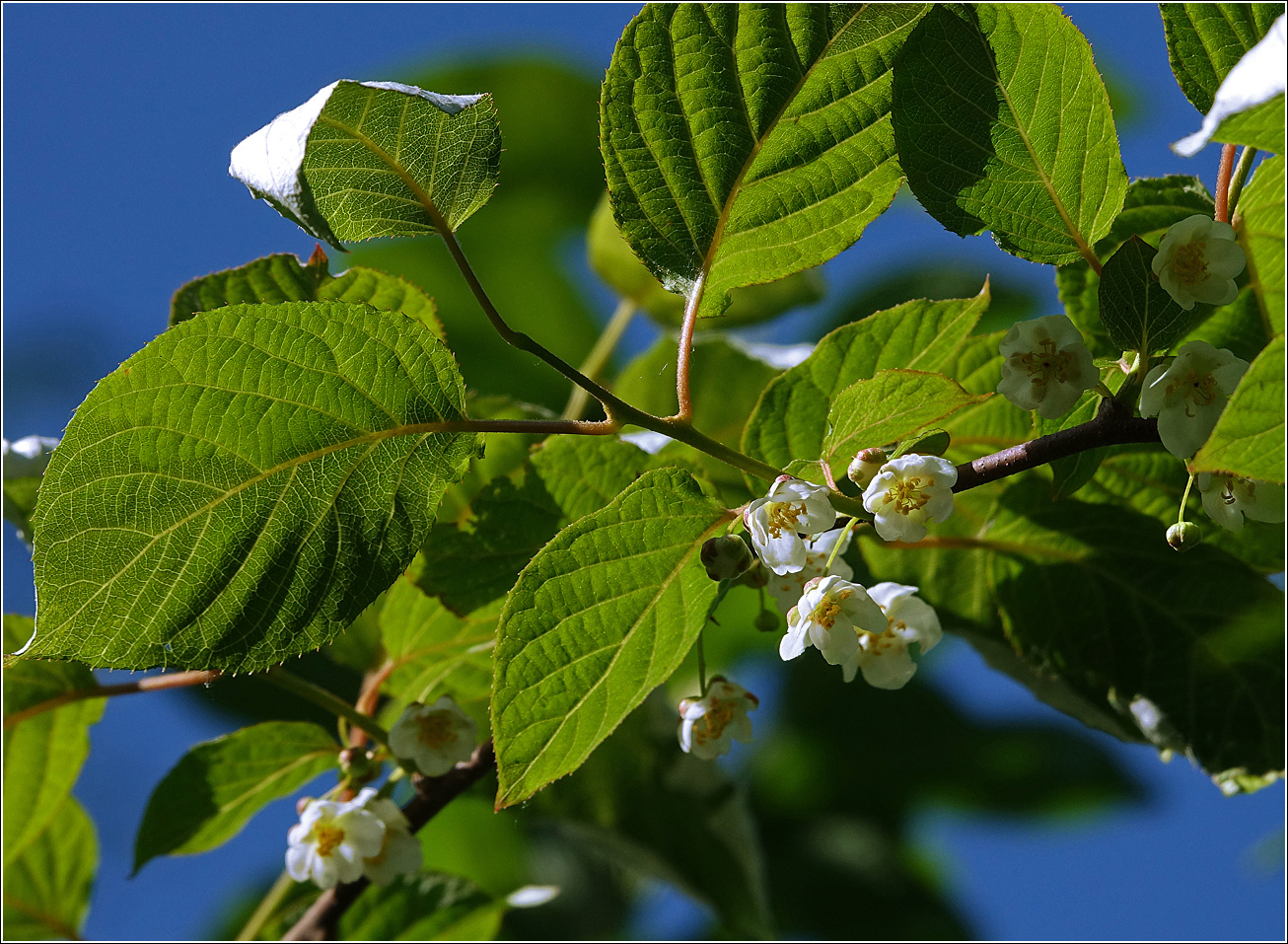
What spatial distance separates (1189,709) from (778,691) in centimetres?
138

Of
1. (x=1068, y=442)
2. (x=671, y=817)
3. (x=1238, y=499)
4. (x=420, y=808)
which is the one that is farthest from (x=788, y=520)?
(x=671, y=817)

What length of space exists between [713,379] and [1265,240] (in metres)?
0.68

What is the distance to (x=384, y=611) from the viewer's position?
1.13 metres

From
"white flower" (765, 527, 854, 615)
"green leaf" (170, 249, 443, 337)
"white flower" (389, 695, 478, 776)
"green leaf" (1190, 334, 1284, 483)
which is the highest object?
"green leaf" (170, 249, 443, 337)

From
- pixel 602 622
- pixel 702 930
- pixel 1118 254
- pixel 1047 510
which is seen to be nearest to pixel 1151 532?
pixel 1047 510

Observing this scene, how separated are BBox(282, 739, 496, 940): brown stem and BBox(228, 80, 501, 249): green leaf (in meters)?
0.45

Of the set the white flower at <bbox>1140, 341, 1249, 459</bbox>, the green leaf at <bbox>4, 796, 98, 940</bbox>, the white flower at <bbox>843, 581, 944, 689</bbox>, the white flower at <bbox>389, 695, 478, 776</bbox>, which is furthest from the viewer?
the green leaf at <bbox>4, 796, 98, 940</bbox>

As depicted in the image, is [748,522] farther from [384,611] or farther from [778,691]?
[778,691]

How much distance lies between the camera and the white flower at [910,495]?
676 mm

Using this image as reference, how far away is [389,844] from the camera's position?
1.03 m

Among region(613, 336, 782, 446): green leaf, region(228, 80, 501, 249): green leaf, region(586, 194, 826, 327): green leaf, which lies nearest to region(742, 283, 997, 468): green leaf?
region(228, 80, 501, 249): green leaf

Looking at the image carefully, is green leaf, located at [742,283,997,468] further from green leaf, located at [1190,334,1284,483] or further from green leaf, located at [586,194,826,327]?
green leaf, located at [586,194,826,327]

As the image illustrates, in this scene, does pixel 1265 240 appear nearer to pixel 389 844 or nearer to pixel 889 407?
pixel 889 407

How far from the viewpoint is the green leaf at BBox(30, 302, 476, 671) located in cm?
70
